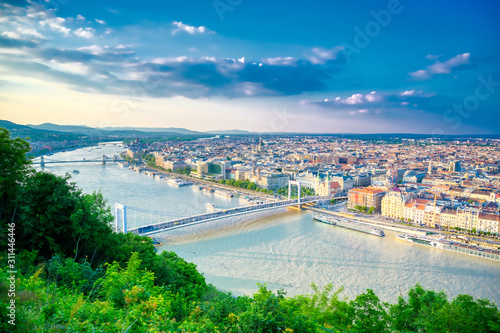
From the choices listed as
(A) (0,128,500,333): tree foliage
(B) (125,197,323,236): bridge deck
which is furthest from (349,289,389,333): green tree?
(B) (125,197,323,236): bridge deck

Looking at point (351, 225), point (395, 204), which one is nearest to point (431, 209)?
point (395, 204)

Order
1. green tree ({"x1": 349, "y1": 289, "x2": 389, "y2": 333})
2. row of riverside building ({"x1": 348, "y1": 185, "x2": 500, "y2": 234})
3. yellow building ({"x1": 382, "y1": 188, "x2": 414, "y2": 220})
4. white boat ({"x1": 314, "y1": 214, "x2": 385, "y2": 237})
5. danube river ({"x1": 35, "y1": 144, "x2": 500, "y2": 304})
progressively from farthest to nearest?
yellow building ({"x1": 382, "y1": 188, "x2": 414, "y2": 220})
row of riverside building ({"x1": 348, "y1": 185, "x2": 500, "y2": 234})
white boat ({"x1": 314, "y1": 214, "x2": 385, "y2": 237})
danube river ({"x1": 35, "y1": 144, "x2": 500, "y2": 304})
green tree ({"x1": 349, "y1": 289, "x2": 389, "y2": 333})

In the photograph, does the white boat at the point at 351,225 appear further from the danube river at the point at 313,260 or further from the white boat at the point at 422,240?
the white boat at the point at 422,240

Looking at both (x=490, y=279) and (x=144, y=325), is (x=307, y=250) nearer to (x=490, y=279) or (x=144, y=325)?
(x=490, y=279)

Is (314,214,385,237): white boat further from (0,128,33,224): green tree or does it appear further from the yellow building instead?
(0,128,33,224): green tree

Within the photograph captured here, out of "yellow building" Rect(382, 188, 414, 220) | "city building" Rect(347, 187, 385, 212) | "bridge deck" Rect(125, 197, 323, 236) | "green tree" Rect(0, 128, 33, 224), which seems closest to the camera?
"green tree" Rect(0, 128, 33, 224)

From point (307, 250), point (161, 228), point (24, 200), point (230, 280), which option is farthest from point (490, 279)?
point (24, 200)

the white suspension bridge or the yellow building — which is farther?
the yellow building

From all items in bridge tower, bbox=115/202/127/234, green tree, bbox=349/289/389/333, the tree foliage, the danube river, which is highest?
the tree foliage

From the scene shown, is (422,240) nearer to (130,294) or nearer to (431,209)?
(431,209)
